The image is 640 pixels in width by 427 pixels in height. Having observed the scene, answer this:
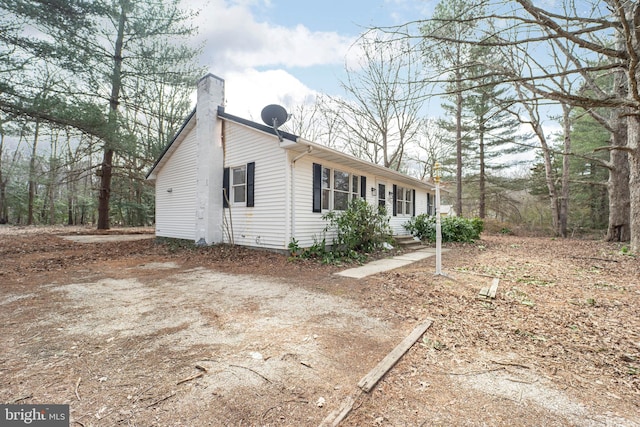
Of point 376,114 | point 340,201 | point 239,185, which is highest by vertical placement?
point 376,114

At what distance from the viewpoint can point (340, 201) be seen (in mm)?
8883

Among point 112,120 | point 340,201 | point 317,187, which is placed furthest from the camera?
point 112,120

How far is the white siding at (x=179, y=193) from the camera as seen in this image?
9531mm

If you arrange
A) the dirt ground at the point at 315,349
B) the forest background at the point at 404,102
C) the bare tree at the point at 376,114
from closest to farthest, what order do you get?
the dirt ground at the point at 315,349
the forest background at the point at 404,102
the bare tree at the point at 376,114

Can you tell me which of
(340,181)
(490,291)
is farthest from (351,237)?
(490,291)

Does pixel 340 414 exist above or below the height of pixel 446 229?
below

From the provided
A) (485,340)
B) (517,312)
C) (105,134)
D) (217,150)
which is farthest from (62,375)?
(105,134)

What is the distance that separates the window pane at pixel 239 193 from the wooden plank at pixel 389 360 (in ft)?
21.7

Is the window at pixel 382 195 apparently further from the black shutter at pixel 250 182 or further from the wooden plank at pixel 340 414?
the wooden plank at pixel 340 414

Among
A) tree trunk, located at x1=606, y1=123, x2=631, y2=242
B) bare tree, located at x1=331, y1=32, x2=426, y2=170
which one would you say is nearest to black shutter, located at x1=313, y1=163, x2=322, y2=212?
bare tree, located at x1=331, y1=32, x2=426, y2=170

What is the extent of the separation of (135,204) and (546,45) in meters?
20.9

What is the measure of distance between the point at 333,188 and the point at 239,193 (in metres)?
2.94

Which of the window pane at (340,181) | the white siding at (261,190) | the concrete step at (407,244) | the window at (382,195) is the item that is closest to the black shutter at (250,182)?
the white siding at (261,190)

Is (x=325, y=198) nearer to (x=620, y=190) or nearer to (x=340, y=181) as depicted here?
(x=340, y=181)
